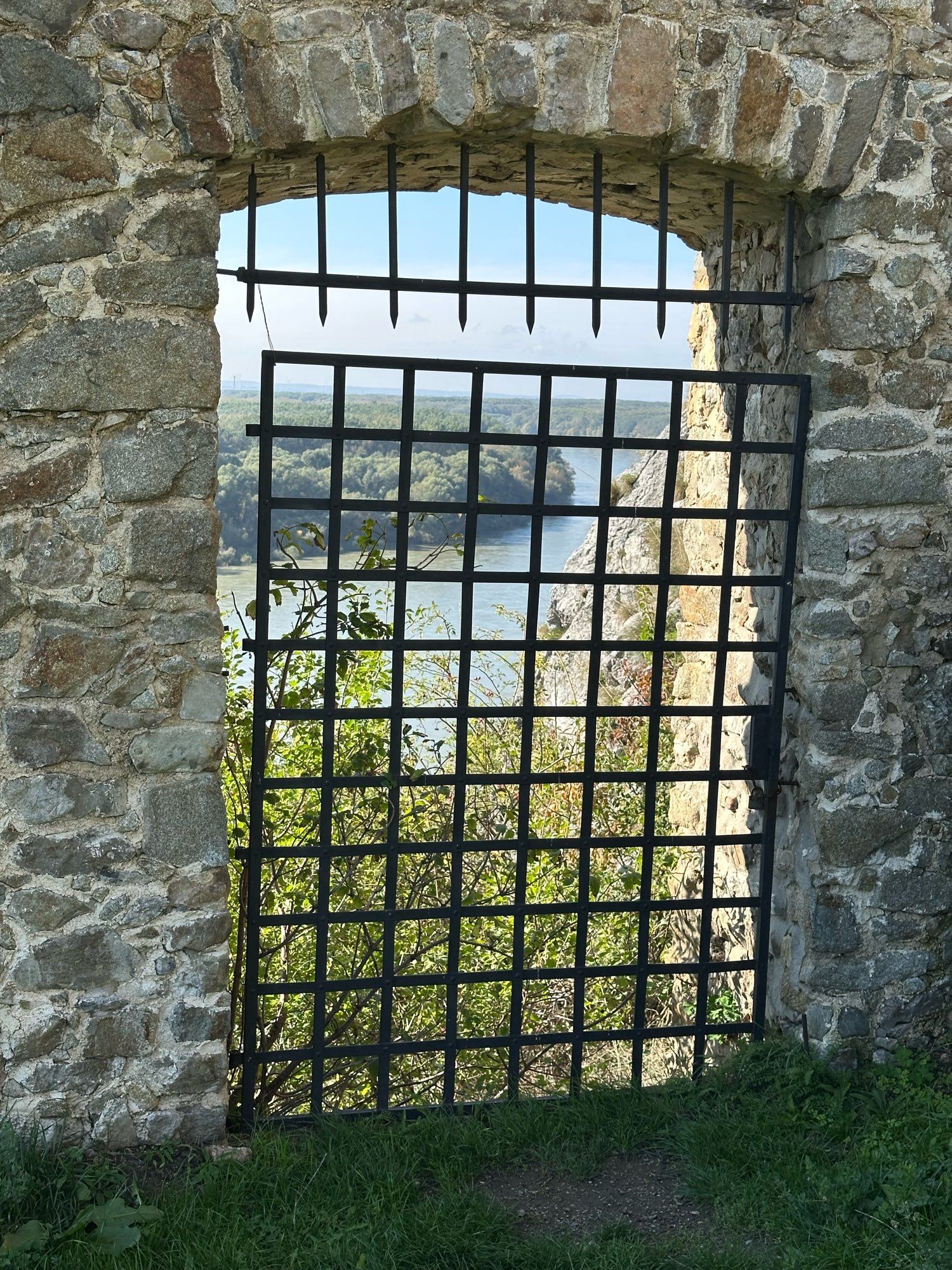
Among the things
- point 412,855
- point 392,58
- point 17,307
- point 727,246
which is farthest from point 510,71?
point 412,855

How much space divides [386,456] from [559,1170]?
280 centimetres

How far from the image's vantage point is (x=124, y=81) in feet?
9.57

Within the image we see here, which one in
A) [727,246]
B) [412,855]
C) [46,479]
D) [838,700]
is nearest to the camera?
[46,479]

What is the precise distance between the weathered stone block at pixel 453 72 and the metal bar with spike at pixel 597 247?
0.45 meters

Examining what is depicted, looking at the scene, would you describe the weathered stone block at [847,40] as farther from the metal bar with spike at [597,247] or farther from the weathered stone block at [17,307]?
the weathered stone block at [17,307]

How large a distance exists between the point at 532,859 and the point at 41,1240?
2.63 meters

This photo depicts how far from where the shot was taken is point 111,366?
118 inches

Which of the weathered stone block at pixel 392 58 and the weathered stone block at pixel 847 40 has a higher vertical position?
the weathered stone block at pixel 847 40

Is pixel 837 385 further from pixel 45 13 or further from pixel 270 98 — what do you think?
pixel 45 13

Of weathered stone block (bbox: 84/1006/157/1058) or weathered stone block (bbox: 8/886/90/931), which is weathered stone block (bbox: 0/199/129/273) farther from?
weathered stone block (bbox: 84/1006/157/1058)

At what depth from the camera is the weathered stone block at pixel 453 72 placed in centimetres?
306

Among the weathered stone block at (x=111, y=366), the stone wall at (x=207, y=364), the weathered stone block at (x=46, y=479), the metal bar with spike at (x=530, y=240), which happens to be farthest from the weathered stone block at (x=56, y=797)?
the metal bar with spike at (x=530, y=240)

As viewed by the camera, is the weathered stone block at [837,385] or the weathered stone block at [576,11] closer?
the weathered stone block at [576,11]

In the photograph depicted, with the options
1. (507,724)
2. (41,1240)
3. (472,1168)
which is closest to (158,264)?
(41,1240)
